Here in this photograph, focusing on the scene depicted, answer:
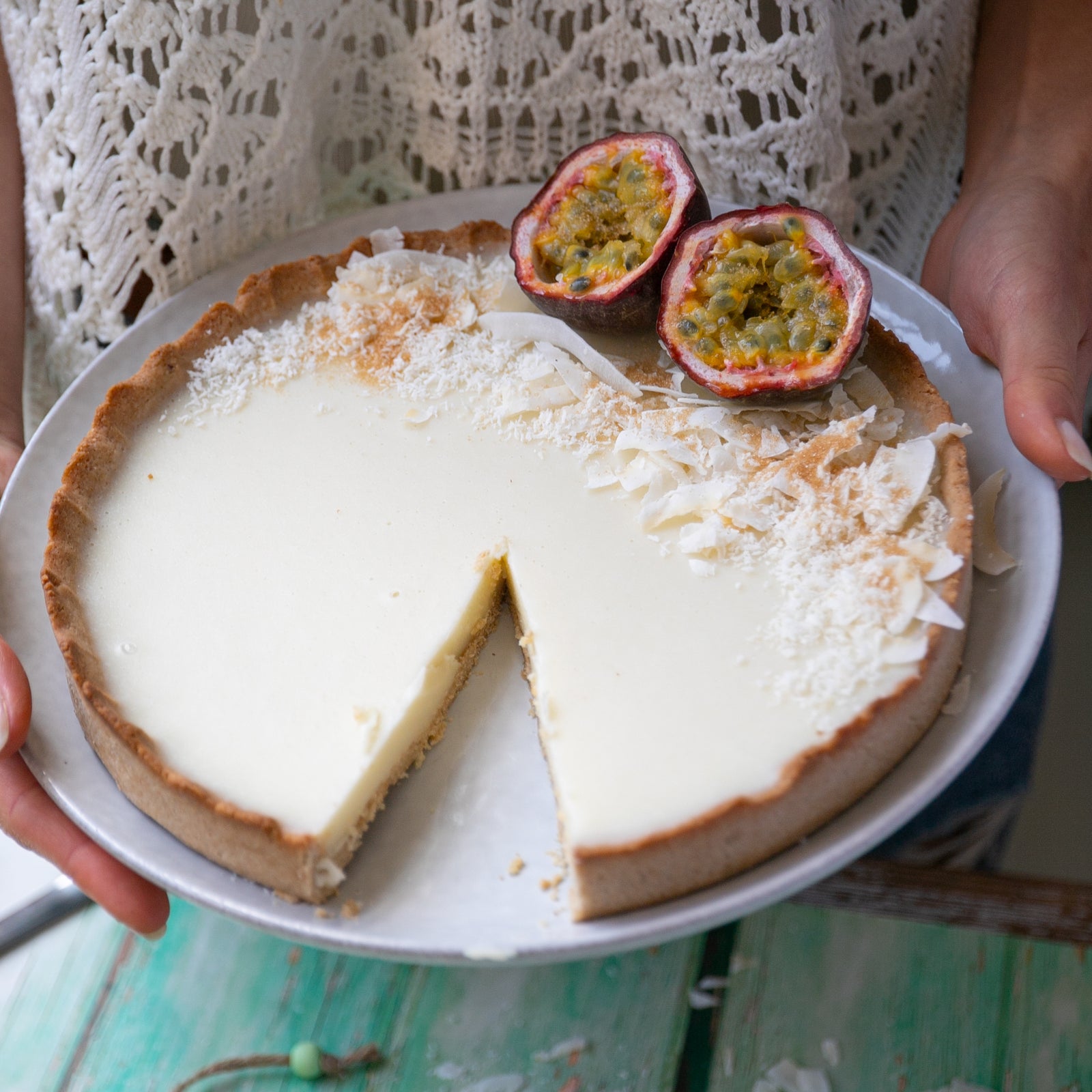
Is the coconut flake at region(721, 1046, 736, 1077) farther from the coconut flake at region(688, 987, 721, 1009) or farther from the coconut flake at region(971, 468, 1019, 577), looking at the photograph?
the coconut flake at region(971, 468, 1019, 577)

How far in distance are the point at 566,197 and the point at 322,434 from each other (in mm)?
618

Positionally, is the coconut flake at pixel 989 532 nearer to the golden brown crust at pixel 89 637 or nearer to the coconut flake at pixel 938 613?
the coconut flake at pixel 938 613

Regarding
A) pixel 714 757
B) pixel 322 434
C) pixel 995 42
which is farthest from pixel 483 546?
pixel 995 42

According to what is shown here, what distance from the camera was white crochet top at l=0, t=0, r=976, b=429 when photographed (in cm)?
193

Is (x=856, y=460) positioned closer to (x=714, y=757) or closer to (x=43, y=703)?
(x=714, y=757)

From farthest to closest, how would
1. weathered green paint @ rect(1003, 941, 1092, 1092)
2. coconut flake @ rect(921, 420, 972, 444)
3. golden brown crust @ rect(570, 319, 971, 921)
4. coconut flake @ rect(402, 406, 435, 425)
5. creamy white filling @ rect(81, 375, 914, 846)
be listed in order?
coconut flake @ rect(402, 406, 435, 425) → weathered green paint @ rect(1003, 941, 1092, 1092) → coconut flake @ rect(921, 420, 972, 444) → creamy white filling @ rect(81, 375, 914, 846) → golden brown crust @ rect(570, 319, 971, 921)

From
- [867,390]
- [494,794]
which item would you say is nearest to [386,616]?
[494,794]

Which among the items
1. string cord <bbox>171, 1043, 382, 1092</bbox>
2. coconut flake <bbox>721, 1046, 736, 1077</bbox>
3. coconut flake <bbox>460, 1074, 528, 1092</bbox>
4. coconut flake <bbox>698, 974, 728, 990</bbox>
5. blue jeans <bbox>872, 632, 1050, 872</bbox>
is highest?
blue jeans <bbox>872, 632, 1050, 872</bbox>

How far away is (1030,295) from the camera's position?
174 cm

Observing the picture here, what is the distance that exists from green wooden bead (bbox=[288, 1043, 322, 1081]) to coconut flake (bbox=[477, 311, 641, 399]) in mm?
1253

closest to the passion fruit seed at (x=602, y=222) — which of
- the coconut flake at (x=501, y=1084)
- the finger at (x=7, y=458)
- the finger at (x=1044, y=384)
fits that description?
the finger at (x=1044, y=384)

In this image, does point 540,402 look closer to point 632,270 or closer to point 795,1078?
point 632,270

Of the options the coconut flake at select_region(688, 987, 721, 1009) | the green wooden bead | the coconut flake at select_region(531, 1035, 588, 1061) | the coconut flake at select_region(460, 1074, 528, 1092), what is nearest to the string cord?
the green wooden bead

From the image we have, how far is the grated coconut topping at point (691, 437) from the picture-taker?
1513 millimetres
